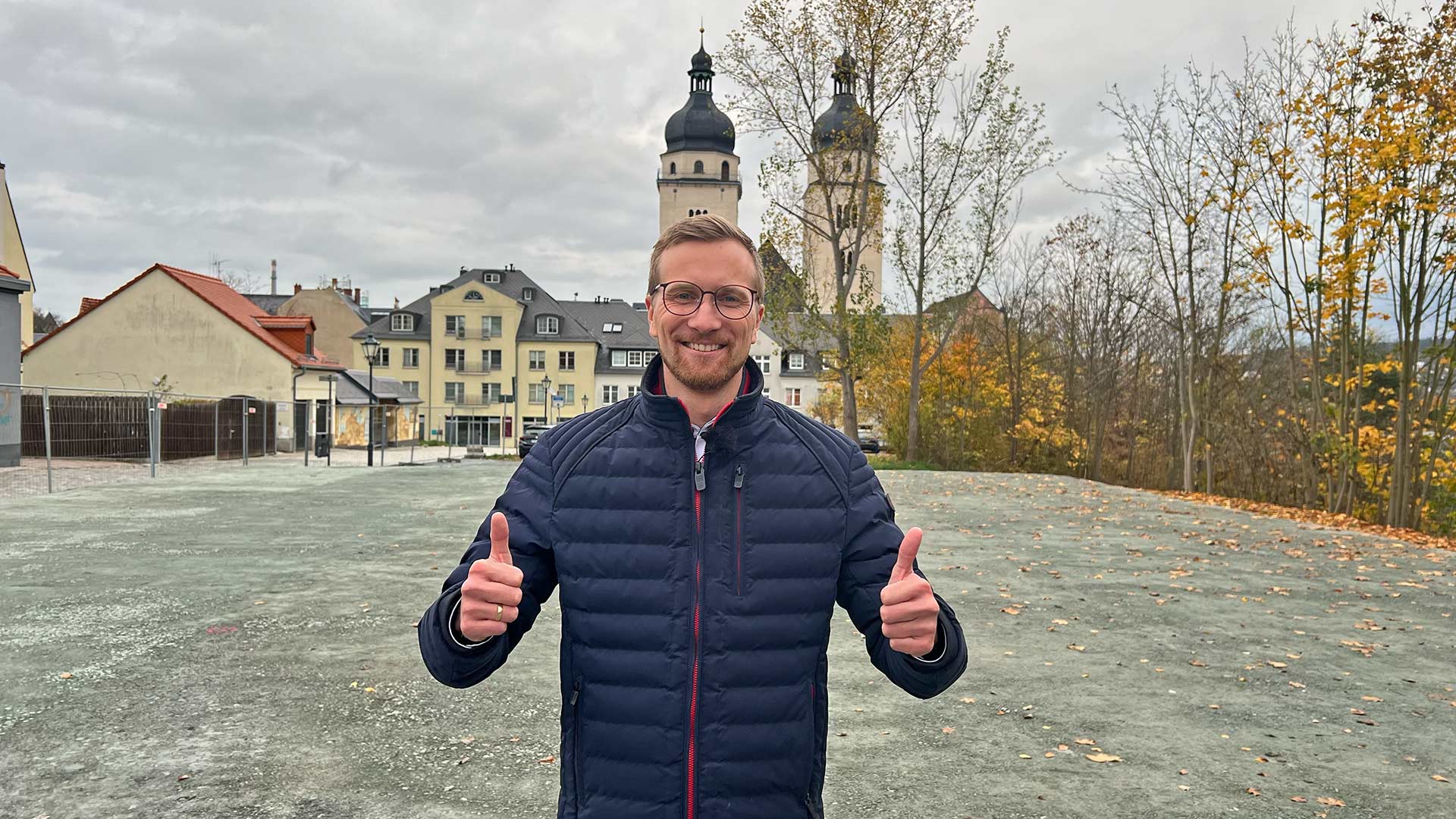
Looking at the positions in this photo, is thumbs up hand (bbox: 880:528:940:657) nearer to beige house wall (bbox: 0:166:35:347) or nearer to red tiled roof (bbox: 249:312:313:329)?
beige house wall (bbox: 0:166:35:347)

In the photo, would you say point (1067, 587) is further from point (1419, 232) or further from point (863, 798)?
point (1419, 232)

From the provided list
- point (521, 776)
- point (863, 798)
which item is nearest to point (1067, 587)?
point (863, 798)

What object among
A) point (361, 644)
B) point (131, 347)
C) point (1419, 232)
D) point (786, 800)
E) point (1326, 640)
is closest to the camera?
point (786, 800)

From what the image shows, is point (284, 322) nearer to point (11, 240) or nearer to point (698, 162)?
point (11, 240)

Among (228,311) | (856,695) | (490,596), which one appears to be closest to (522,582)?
(490,596)

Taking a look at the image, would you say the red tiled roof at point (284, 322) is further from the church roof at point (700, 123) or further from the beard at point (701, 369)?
the church roof at point (700, 123)

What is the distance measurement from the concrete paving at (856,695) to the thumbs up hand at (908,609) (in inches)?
92.2

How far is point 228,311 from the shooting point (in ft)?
124

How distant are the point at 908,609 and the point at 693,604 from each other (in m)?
0.47

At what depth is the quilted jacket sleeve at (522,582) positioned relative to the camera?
6.82 ft

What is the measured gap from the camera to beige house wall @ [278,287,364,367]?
234ft

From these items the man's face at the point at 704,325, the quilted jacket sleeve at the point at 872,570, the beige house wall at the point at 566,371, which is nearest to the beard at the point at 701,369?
the man's face at the point at 704,325

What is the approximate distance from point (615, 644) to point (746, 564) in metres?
0.33

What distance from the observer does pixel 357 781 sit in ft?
14.0
